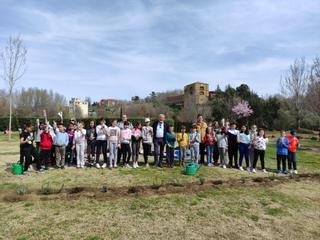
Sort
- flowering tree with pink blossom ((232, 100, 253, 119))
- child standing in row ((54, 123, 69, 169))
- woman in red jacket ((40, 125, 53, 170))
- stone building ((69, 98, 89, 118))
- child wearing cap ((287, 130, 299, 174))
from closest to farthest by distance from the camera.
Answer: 1. woman in red jacket ((40, 125, 53, 170))
2. child standing in row ((54, 123, 69, 169))
3. child wearing cap ((287, 130, 299, 174))
4. flowering tree with pink blossom ((232, 100, 253, 119))
5. stone building ((69, 98, 89, 118))

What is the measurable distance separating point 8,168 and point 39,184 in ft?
8.94

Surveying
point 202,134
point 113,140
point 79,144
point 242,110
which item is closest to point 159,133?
point 113,140

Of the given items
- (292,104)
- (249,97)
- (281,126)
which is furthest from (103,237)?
(249,97)

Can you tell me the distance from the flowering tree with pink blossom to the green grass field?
33.6 m

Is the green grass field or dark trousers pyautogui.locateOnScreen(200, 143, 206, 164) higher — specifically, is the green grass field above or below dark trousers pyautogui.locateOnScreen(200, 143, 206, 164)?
below

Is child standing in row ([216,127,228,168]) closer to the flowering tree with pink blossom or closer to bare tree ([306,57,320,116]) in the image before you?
bare tree ([306,57,320,116])

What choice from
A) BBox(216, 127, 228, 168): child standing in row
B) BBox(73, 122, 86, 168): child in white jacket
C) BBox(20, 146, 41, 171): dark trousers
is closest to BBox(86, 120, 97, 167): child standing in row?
BBox(73, 122, 86, 168): child in white jacket

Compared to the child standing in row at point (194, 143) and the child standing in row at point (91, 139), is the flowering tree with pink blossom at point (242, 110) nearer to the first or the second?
the child standing in row at point (194, 143)

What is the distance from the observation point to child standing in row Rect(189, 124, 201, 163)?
10.4 m

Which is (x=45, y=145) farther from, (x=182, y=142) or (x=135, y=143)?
(x=182, y=142)

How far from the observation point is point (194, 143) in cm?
1047

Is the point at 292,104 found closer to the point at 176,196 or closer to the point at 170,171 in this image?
the point at 170,171

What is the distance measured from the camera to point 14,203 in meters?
6.14

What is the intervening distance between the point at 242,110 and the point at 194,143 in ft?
111
